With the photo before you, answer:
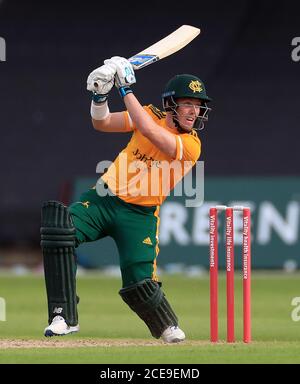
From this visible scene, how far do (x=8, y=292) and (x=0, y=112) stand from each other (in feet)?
12.7

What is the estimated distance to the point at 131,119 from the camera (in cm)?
663

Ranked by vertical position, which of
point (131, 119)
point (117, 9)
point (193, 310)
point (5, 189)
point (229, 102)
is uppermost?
point (117, 9)

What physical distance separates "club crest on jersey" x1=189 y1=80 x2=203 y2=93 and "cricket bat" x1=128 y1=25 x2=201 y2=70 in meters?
0.28

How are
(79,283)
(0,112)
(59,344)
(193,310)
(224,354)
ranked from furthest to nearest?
1. (0,112)
2. (79,283)
3. (193,310)
4. (59,344)
5. (224,354)

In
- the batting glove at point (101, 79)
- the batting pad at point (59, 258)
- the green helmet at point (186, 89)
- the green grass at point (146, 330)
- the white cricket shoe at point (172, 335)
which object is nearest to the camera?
the green grass at point (146, 330)

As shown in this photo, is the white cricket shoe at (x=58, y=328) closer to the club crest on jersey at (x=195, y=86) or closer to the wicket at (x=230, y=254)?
the wicket at (x=230, y=254)

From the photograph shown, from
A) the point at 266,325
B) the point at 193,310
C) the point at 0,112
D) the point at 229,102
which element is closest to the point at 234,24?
the point at 229,102

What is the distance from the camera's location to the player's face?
6602mm

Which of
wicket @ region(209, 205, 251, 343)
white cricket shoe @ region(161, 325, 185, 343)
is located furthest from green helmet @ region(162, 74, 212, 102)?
white cricket shoe @ region(161, 325, 185, 343)

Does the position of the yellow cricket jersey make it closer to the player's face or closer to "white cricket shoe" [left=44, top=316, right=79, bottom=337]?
the player's face

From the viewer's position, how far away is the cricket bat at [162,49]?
265 inches

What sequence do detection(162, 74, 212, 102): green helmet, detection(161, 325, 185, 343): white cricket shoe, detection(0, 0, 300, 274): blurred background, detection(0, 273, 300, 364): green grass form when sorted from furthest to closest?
detection(0, 0, 300, 274): blurred background → detection(161, 325, 185, 343): white cricket shoe → detection(162, 74, 212, 102): green helmet → detection(0, 273, 300, 364): green grass

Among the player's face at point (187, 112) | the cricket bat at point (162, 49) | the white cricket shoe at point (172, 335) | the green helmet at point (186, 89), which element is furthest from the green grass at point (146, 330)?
the cricket bat at point (162, 49)

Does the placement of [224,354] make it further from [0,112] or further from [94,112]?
[0,112]
